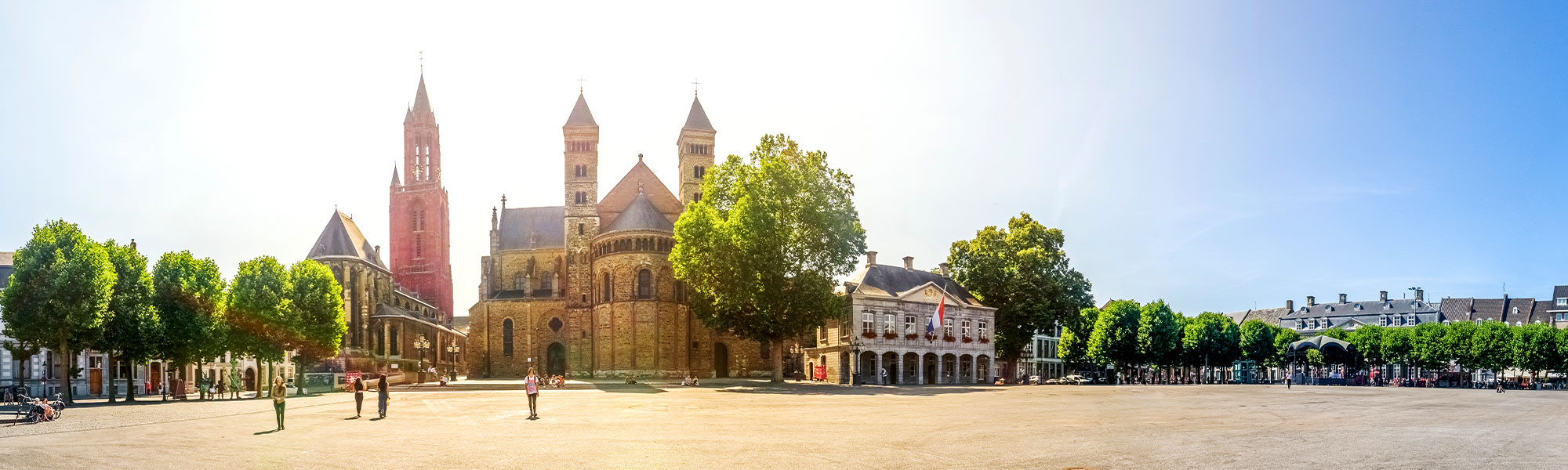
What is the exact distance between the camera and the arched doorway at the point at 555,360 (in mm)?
80375

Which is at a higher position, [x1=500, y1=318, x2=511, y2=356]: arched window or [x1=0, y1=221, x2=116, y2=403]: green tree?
[x1=0, y1=221, x2=116, y2=403]: green tree

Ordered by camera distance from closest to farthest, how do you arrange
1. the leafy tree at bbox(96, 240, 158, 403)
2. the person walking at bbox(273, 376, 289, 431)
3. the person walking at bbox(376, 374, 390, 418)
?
the person walking at bbox(273, 376, 289, 431)
the person walking at bbox(376, 374, 390, 418)
the leafy tree at bbox(96, 240, 158, 403)

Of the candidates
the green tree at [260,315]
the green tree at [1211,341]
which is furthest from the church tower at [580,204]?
the green tree at [1211,341]

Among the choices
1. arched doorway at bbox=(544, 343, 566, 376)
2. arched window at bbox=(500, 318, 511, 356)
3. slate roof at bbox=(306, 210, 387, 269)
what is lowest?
arched doorway at bbox=(544, 343, 566, 376)

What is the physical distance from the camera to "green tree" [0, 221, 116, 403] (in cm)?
4191

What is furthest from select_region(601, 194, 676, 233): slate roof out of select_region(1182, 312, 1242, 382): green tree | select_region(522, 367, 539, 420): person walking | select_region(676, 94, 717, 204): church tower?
select_region(1182, 312, 1242, 382): green tree

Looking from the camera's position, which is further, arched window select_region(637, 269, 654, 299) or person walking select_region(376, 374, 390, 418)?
arched window select_region(637, 269, 654, 299)

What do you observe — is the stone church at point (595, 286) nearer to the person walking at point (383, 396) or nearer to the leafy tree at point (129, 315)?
the leafy tree at point (129, 315)

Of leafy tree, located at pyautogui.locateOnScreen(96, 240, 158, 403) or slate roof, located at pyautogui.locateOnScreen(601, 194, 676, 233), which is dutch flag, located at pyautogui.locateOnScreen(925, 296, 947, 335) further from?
leafy tree, located at pyautogui.locateOnScreen(96, 240, 158, 403)

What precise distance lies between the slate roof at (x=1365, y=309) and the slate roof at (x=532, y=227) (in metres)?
101

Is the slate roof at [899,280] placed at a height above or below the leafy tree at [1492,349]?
above

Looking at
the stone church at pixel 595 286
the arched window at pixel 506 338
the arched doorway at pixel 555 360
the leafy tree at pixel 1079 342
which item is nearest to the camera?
the stone church at pixel 595 286

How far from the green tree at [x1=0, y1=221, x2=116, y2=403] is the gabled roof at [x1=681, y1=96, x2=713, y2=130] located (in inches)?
1765

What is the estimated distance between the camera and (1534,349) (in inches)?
3465
